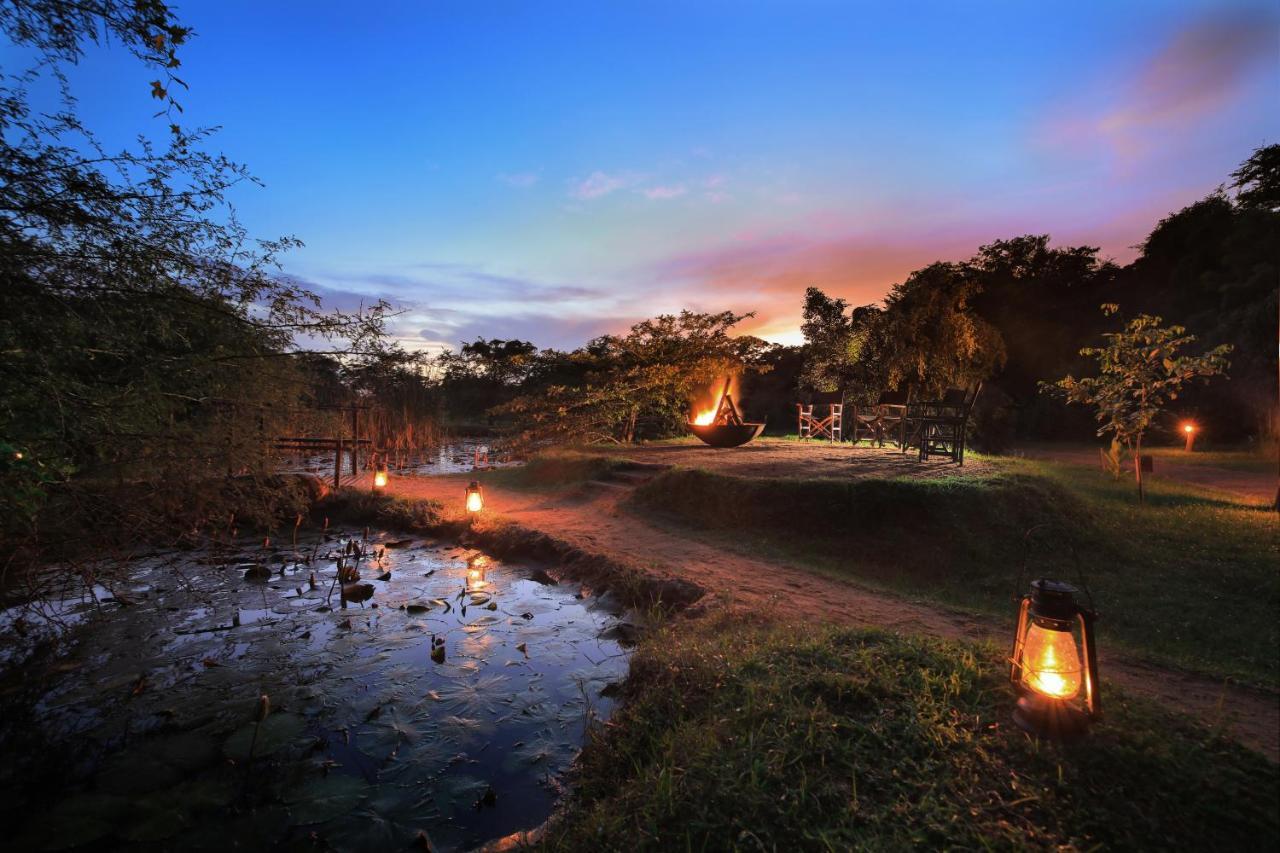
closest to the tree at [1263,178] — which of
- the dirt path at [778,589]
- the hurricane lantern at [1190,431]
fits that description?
the hurricane lantern at [1190,431]

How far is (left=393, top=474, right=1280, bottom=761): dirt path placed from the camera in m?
3.31

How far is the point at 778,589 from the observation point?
234 inches

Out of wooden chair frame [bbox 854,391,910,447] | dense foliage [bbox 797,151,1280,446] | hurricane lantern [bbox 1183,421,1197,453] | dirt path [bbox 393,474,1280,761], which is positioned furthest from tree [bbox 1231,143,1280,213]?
dirt path [bbox 393,474,1280,761]

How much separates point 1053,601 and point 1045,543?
4.83m

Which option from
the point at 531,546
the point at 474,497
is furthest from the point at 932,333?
the point at 474,497

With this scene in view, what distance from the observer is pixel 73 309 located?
3.64 meters

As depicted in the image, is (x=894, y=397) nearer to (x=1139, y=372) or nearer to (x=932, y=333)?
(x=932, y=333)

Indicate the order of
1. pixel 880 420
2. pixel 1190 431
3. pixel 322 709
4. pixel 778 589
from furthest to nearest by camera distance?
pixel 1190 431, pixel 880 420, pixel 778 589, pixel 322 709

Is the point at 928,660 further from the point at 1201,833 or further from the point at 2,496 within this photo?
the point at 2,496

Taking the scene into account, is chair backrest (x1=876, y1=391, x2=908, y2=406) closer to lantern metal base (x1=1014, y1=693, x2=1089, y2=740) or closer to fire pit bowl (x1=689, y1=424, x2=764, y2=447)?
fire pit bowl (x1=689, y1=424, x2=764, y2=447)

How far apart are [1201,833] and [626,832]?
7.40ft

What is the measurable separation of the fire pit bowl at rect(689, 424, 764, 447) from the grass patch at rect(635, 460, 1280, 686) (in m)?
5.12

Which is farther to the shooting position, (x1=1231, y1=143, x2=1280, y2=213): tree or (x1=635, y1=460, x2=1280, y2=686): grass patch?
(x1=1231, y1=143, x2=1280, y2=213): tree

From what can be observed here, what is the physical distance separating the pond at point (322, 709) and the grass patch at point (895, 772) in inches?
33.1
